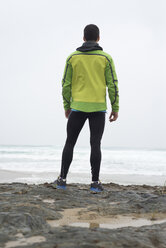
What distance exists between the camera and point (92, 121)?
11.3 feet

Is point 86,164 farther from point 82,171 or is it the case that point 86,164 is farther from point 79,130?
point 79,130

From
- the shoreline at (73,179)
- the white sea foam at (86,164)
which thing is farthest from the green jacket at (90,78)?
the white sea foam at (86,164)

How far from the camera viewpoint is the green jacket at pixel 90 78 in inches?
134

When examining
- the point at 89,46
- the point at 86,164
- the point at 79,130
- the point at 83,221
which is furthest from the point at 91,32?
the point at 86,164

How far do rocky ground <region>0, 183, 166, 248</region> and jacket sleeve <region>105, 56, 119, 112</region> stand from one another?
1249 millimetres

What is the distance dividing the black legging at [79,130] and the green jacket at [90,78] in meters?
0.11

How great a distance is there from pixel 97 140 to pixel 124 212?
1216 millimetres

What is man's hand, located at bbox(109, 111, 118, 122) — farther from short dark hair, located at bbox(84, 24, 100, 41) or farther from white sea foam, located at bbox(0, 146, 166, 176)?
white sea foam, located at bbox(0, 146, 166, 176)

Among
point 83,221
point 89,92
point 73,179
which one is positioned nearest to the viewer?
point 83,221

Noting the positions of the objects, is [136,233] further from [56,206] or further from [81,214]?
[56,206]

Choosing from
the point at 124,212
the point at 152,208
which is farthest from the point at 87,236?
the point at 152,208

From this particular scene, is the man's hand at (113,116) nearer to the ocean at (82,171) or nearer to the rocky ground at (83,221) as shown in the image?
the rocky ground at (83,221)

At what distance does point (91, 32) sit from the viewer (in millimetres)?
3520

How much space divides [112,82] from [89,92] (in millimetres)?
346
